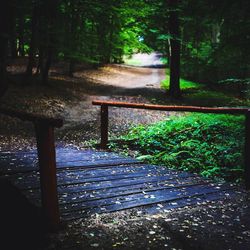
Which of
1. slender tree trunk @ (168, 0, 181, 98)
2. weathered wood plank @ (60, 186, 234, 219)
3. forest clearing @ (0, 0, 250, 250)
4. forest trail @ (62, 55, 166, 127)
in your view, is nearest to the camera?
forest clearing @ (0, 0, 250, 250)

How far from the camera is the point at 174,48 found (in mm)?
20719

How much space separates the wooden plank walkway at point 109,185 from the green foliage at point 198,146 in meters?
0.80

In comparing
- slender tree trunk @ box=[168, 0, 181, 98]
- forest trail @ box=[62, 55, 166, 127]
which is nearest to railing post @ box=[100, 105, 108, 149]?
forest trail @ box=[62, 55, 166, 127]

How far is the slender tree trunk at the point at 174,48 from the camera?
19.5 m

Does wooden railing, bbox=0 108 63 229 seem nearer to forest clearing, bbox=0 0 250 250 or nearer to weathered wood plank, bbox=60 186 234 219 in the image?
forest clearing, bbox=0 0 250 250

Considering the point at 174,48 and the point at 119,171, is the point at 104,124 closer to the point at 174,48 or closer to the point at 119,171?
the point at 119,171

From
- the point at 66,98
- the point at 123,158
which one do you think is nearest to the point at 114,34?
the point at 66,98

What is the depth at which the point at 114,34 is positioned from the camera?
92.3ft

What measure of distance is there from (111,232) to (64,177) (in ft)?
7.02

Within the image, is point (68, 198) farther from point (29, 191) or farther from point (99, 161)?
point (99, 161)

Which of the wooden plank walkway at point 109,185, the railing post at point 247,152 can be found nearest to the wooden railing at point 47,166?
the wooden plank walkway at point 109,185

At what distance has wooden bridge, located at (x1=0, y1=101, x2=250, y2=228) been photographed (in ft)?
13.5

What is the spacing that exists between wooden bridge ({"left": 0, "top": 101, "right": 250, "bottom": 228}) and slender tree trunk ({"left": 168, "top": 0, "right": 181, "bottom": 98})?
13.4 m

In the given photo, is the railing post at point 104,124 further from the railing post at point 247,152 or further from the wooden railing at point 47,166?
the wooden railing at point 47,166
